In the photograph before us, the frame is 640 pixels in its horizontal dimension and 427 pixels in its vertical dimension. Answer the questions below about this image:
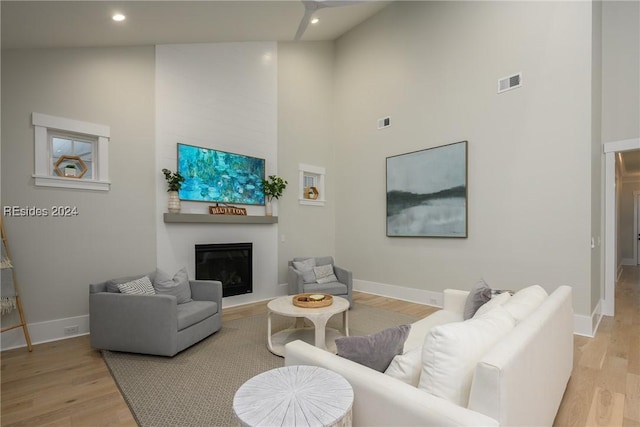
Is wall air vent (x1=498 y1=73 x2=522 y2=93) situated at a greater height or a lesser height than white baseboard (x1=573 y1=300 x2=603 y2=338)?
greater

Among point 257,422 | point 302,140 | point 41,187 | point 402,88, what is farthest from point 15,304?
point 402,88

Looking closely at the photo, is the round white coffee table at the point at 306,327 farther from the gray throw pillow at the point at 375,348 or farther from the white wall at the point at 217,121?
the white wall at the point at 217,121

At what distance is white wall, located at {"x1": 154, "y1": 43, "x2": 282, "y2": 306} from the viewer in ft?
14.4

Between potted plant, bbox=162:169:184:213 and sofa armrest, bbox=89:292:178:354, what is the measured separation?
152 centimetres

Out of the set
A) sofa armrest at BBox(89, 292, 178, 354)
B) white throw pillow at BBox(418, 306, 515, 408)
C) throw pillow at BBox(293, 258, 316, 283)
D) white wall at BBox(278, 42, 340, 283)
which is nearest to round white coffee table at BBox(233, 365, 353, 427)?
white throw pillow at BBox(418, 306, 515, 408)

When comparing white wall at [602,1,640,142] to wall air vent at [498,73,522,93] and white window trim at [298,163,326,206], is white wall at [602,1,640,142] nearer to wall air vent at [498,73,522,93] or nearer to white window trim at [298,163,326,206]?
wall air vent at [498,73,522,93]

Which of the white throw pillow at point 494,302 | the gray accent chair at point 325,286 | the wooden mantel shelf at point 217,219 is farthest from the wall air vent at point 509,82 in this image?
the wooden mantel shelf at point 217,219

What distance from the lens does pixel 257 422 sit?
3.69ft

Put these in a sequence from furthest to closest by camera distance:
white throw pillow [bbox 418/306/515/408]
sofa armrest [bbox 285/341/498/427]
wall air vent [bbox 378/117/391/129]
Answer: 1. wall air vent [bbox 378/117/391/129]
2. white throw pillow [bbox 418/306/515/408]
3. sofa armrest [bbox 285/341/498/427]

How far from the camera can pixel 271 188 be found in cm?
531

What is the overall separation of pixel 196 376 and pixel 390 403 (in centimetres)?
202

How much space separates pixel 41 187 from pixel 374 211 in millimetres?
4688

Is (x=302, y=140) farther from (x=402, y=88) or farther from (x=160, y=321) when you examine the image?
(x=160, y=321)

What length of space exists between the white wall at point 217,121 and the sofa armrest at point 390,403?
357 cm
